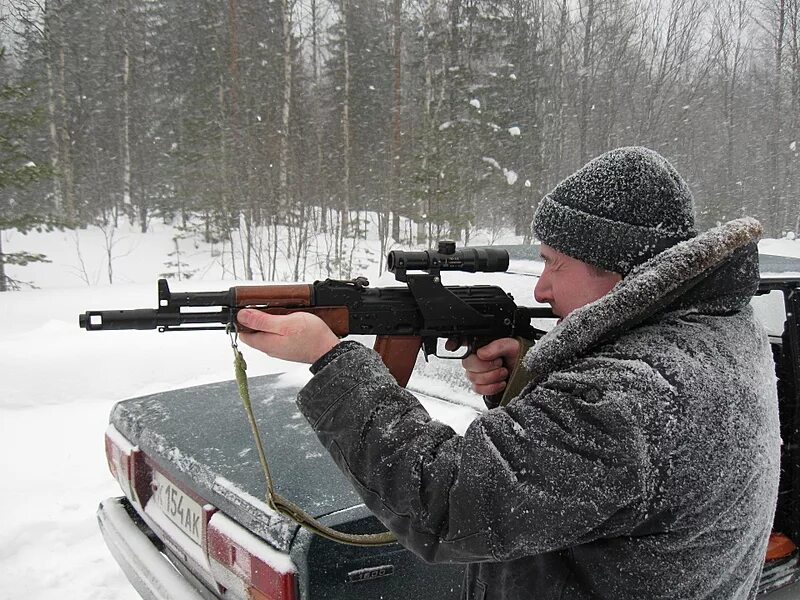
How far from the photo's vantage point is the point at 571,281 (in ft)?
4.30

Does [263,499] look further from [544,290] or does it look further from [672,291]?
[672,291]

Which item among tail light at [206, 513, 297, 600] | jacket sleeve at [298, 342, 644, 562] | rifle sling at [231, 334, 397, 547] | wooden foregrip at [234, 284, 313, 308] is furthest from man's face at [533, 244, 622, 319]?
tail light at [206, 513, 297, 600]

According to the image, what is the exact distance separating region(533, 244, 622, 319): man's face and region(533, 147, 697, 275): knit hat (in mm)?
38

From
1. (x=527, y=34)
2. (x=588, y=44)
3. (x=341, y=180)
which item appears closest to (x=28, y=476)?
(x=341, y=180)

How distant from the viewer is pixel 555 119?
26438mm

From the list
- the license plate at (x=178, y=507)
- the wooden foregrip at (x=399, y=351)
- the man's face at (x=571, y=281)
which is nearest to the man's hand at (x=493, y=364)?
the wooden foregrip at (x=399, y=351)

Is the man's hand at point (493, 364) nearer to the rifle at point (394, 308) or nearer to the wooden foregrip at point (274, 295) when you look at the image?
the rifle at point (394, 308)

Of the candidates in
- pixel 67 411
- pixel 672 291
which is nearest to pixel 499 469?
pixel 672 291

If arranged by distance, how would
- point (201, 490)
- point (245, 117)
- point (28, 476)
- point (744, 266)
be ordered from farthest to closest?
1. point (245, 117)
2. point (28, 476)
3. point (201, 490)
4. point (744, 266)

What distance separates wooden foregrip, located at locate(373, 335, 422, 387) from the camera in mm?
1919

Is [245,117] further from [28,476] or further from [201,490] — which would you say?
[201,490]

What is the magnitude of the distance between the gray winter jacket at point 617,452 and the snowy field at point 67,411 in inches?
68.7

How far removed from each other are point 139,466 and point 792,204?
3700 centimetres

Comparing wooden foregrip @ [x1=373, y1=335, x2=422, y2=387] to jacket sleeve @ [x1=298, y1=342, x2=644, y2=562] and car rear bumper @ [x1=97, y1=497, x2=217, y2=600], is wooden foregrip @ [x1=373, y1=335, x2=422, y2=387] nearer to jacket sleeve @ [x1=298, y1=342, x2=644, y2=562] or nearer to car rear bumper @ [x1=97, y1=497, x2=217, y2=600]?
jacket sleeve @ [x1=298, y1=342, x2=644, y2=562]
